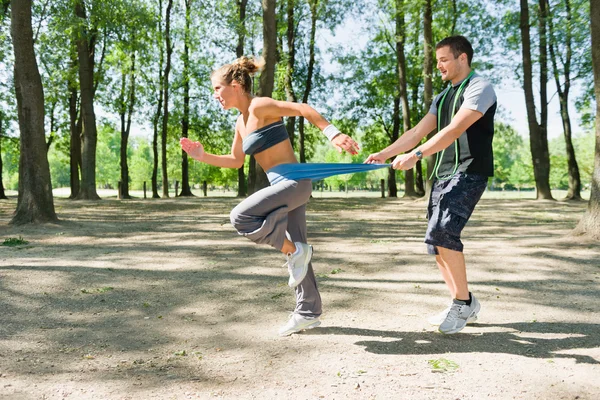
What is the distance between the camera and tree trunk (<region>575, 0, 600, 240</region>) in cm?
804

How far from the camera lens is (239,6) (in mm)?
21156

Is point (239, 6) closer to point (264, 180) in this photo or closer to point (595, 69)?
point (264, 180)

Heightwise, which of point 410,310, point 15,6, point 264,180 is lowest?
point 410,310

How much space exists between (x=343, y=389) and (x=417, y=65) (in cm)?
3092

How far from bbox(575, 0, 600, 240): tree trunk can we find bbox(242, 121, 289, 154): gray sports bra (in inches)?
253

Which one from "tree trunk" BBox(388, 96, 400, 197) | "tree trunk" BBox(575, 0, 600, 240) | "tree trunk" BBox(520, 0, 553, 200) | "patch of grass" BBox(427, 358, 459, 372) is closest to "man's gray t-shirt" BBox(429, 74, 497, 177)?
"patch of grass" BBox(427, 358, 459, 372)

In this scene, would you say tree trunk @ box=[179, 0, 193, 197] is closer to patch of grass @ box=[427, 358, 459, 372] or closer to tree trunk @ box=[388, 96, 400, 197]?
tree trunk @ box=[388, 96, 400, 197]

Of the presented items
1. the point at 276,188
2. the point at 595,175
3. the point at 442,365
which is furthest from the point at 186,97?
the point at 442,365

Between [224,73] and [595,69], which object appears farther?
[595,69]

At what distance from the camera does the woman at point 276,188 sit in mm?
3623

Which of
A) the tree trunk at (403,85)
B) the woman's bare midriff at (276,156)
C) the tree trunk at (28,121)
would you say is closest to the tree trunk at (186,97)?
the tree trunk at (403,85)

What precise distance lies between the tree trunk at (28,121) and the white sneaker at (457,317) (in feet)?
32.6

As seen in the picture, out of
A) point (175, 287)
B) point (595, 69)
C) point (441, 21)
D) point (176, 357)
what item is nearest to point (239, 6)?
point (441, 21)

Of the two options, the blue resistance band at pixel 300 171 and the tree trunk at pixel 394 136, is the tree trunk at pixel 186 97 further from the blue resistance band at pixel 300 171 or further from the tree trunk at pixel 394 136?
the blue resistance band at pixel 300 171
